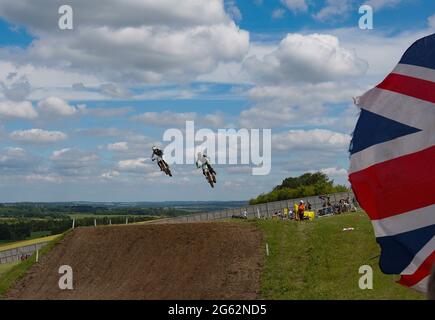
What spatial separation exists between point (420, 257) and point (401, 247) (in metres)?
0.24

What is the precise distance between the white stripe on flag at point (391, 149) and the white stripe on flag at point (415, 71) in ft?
2.12

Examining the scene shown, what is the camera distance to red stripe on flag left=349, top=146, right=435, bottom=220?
667cm

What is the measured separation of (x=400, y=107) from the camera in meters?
7.07

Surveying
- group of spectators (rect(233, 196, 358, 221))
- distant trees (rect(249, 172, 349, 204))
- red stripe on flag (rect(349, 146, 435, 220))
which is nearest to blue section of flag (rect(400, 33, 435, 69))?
red stripe on flag (rect(349, 146, 435, 220))

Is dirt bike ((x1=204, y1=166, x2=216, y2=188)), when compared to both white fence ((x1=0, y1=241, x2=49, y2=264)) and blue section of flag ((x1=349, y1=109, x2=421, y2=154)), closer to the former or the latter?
white fence ((x1=0, y1=241, x2=49, y2=264))

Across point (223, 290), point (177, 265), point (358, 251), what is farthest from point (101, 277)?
point (358, 251)

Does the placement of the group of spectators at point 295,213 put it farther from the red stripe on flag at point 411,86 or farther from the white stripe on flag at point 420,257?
the white stripe on flag at point 420,257

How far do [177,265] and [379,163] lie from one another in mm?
23376

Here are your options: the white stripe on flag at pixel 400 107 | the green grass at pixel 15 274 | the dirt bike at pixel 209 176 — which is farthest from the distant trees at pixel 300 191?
the white stripe on flag at pixel 400 107

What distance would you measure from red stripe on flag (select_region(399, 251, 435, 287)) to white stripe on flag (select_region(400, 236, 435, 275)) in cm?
4

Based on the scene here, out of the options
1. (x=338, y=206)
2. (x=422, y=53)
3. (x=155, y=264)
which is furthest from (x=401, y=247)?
(x=338, y=206)

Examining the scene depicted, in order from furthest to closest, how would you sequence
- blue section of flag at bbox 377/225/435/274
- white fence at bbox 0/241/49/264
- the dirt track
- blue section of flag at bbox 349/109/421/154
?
white fence at bbox 0/241/49/264
the dirt track
blue section of flag at bbox 349/109/421/154
blue section of flag at bbox 377/225/435/274
